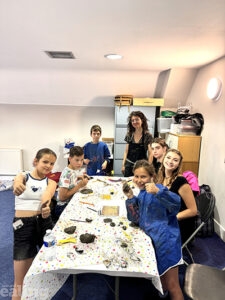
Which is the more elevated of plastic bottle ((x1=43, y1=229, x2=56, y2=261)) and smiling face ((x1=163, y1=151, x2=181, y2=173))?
smiling face ((x1=163, y1=151, x2=181, y2=173))

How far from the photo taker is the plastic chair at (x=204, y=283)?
128cm

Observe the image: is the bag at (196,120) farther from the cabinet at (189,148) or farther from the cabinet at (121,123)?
the cabinet at (121,123)

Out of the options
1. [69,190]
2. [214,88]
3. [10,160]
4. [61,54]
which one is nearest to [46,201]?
[69,190]

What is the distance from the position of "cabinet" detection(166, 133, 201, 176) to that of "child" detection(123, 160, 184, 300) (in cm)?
190

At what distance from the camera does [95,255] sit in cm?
120

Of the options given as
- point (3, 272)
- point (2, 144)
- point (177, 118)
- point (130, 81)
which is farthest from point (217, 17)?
A: point (2, 144)

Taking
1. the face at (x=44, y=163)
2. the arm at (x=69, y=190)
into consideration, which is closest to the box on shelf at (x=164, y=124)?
the arm at (x=69, y=190)

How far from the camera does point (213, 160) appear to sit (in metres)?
2.91

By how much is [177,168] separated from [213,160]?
140 cm

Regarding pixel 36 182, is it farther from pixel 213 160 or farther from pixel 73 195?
pixel 213 160

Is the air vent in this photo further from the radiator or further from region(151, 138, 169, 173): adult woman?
the radiator

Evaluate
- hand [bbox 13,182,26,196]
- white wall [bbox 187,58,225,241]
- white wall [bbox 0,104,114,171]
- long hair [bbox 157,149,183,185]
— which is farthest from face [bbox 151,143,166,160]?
white wall [bbox 0,104,114,171]

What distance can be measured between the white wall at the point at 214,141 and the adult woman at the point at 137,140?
2.98 ft

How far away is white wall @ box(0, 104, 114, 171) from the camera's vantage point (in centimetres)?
457
